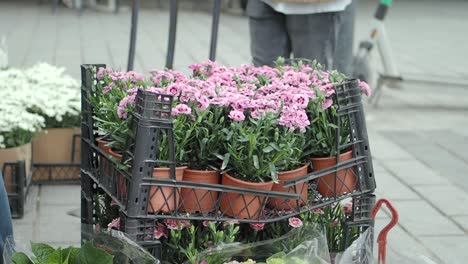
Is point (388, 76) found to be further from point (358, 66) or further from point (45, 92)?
point (45, 92)

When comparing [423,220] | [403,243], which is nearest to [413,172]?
[423,220]

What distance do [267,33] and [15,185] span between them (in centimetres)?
153

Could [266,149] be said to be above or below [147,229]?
above

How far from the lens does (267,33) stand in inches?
160

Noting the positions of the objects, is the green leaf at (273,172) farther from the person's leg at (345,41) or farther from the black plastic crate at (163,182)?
the person's leg at (345,41)

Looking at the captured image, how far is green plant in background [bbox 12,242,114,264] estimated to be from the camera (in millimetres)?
2139

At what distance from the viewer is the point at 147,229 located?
7.49 ft

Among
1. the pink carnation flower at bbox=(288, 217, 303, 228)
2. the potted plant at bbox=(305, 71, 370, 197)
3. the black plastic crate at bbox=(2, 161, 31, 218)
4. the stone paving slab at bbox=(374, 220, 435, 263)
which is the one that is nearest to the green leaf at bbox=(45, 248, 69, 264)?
the pink carnation flower at bbox=(288, 217, 303, 228)

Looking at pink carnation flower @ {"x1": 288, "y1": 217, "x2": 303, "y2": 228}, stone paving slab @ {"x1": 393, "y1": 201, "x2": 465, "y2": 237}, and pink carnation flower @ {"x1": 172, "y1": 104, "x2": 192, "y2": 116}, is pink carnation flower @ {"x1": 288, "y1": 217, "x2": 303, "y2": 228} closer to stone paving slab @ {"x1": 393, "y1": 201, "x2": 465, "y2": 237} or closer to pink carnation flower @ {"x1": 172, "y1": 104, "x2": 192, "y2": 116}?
pink carnation flower @ {"x1": 172, "y1": 104, "x2": 192, "y2": 116}

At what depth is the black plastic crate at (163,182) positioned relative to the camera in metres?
2.21

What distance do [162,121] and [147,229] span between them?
0.33 m

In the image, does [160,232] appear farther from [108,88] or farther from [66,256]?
[108,88]

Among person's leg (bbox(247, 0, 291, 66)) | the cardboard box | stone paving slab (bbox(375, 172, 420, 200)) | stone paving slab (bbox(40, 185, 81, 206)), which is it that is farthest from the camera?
stone paving slab (bbox(375, 172, 420, 200))

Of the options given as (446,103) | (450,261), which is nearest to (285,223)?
(450,261)
